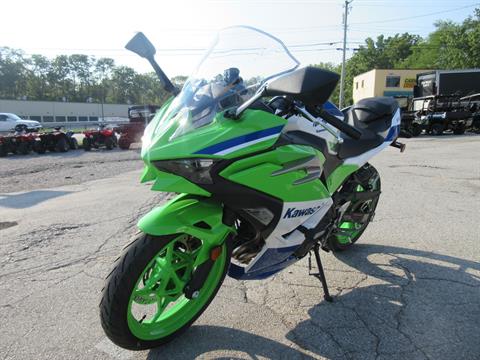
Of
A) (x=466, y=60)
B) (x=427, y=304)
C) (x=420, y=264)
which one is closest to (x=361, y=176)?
(x=420, y=264)

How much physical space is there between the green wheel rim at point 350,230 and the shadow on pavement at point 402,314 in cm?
20

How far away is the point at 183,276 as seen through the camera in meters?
2.36

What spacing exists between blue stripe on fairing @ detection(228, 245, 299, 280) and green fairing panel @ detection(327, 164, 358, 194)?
62cm

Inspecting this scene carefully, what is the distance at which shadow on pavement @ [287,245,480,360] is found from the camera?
228cm

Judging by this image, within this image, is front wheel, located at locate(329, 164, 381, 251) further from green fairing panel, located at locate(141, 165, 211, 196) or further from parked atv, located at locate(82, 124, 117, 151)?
parked atv, located at locate(82, 124, 117, 151)

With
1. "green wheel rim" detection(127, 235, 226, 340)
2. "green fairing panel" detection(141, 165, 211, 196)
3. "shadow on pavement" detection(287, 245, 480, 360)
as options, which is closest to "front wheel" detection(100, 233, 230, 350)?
"green wheel rim" detection(127, 235, 226, 340)

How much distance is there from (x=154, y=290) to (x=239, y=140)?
3.51ft

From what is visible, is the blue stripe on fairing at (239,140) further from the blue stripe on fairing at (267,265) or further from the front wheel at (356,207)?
the front wheel at (356,207)

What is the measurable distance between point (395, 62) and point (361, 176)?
73675 mm

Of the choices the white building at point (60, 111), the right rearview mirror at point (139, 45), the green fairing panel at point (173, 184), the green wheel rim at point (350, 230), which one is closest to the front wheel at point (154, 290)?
the green fairing panel at point (173, 184)

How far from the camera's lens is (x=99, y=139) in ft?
55.6

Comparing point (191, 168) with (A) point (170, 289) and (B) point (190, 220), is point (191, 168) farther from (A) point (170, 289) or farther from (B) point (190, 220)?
(A) point (170, 289)

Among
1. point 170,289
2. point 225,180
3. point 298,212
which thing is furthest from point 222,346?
point 225,180

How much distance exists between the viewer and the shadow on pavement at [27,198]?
6268 millimetres
